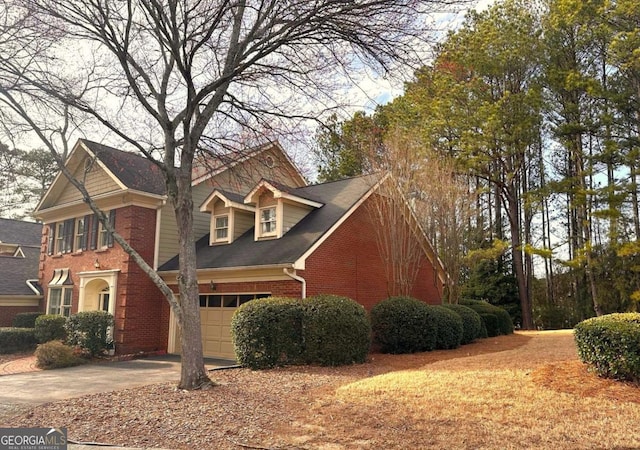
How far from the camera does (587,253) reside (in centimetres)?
2345

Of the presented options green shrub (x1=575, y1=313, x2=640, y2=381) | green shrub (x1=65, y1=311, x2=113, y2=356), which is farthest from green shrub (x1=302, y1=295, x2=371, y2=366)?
green shrub (x1=65, y1=311, x2=113, y2=356)

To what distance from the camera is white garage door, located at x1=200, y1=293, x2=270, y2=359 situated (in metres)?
15.8

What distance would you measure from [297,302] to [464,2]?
26.6ft

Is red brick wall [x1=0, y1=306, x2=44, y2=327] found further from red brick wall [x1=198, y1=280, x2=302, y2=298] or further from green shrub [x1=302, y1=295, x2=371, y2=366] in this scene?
green shrub [x1=302, y1=295, x2=371, y2=366]

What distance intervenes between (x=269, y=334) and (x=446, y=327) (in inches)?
238

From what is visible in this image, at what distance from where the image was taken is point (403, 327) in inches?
569

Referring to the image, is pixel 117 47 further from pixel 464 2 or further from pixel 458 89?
pixel 458 89

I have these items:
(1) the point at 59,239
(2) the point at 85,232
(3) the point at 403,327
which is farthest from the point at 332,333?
(1) the point at 59,239

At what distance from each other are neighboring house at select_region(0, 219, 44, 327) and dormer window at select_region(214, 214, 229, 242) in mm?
9390

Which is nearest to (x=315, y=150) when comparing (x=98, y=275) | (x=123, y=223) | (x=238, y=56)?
(x=238, y=56)

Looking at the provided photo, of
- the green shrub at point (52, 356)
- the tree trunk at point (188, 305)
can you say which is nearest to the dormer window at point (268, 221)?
the tree trunk at point (188, 305)

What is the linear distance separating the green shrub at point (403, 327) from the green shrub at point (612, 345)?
5994mm

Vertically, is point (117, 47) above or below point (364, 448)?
above

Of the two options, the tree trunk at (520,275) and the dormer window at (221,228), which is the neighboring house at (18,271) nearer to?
the dormer window at (221,228)
